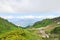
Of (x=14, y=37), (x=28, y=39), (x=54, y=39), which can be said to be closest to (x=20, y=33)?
(x=28, y=39)

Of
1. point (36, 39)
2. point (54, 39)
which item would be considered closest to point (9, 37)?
point (36, 39)

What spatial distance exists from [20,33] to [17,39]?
2449 cm

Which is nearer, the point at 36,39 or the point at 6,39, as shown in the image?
the point at 6,39

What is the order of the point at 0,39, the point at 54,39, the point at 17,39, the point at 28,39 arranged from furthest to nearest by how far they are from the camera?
the point at 54,39
the point at 28,39
the point at 0,39
the point at 17,39

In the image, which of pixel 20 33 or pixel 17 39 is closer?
pixel 17 39

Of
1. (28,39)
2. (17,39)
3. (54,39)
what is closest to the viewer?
(17,39)

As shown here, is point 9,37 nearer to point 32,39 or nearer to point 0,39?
point 0,39

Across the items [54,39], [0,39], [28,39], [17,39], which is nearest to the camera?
[17,39]

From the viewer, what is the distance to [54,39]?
654 ft

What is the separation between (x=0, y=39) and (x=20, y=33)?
2182cm

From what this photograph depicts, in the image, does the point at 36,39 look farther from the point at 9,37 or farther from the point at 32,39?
the point at 9,37

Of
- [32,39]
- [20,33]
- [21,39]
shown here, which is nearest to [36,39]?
[32,39]

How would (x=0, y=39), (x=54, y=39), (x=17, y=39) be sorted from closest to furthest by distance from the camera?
(x=17, y=39)
(x=0, y=39)
(x=54, y=39)

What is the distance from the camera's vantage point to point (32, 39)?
18325 cm
